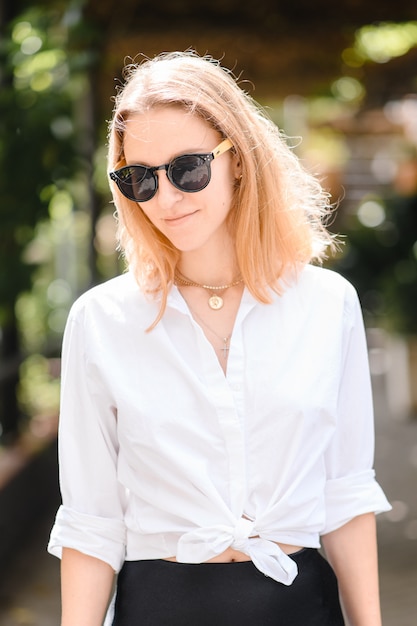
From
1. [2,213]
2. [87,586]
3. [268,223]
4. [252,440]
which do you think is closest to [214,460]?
[252,440]

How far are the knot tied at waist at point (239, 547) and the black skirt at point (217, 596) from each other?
3 centimetres

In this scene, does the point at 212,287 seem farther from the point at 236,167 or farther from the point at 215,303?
the point at 236,167

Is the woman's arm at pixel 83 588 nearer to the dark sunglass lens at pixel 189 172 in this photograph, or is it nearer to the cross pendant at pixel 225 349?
the cross pendant at pixel 225 349

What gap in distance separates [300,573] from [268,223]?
68 cm

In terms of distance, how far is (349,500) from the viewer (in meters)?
1.88

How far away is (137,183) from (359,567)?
0.86m

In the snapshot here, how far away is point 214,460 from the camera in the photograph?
1747 mm

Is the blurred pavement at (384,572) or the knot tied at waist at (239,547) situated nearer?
the knot tied at waist at (239,547)

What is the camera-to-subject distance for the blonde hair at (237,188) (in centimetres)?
177

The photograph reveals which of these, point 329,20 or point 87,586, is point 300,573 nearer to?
point 87,586

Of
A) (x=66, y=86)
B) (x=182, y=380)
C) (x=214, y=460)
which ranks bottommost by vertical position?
(x=214, y=460)

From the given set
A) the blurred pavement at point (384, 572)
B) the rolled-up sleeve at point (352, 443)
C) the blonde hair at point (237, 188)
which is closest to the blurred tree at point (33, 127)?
the blurred pavement at point (384, 572)

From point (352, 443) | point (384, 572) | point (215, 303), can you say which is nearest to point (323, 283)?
point (215, 303)

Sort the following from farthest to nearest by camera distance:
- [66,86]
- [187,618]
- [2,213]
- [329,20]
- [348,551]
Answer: [329,20], [66,86], [2,213], [348,551], [187,618]
